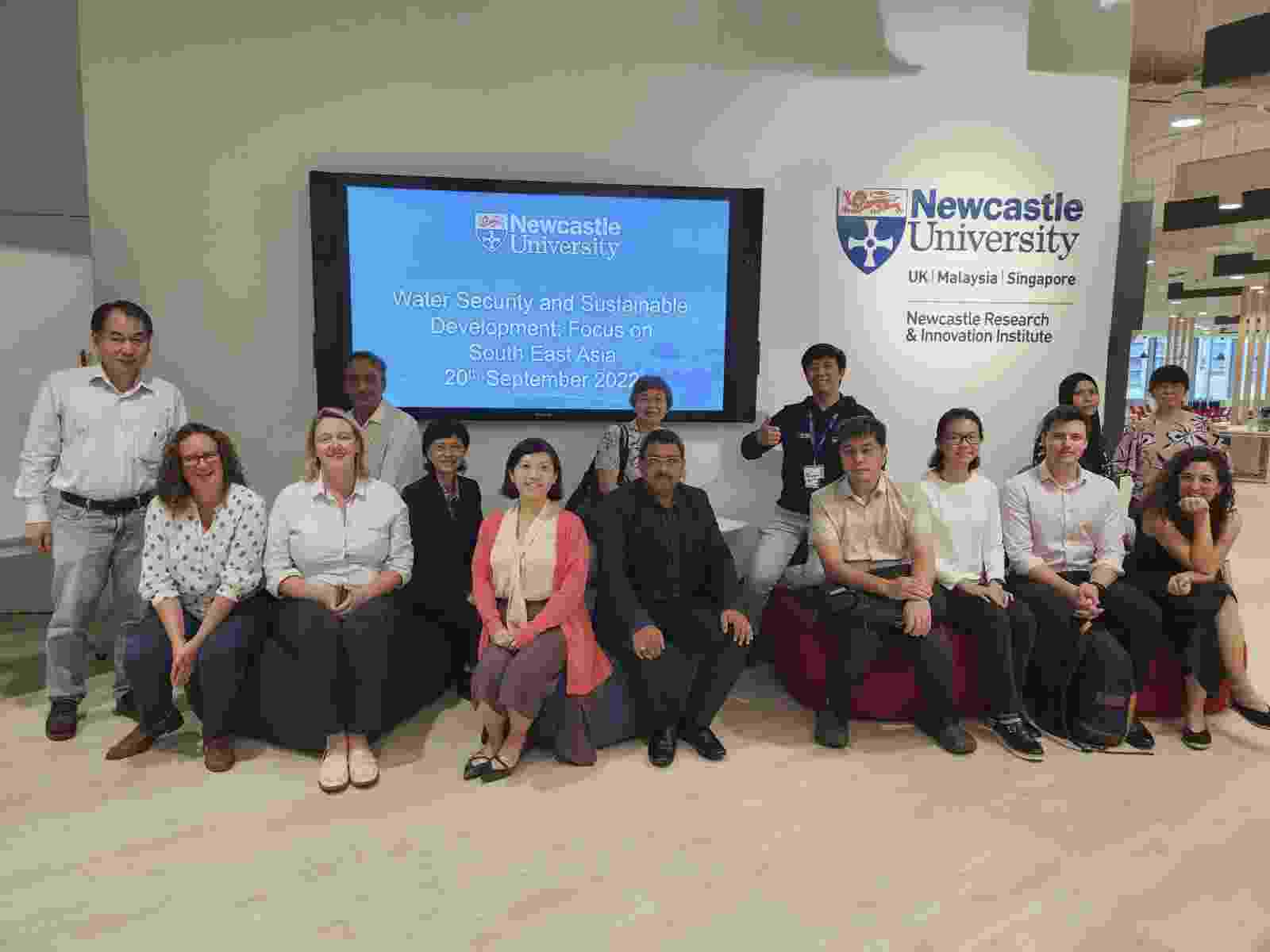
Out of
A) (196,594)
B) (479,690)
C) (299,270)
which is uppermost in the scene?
(299,270)

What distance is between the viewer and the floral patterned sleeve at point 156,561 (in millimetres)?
2820

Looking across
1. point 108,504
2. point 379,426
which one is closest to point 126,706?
point 108,504

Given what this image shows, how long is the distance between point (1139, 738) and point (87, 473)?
13.4ft

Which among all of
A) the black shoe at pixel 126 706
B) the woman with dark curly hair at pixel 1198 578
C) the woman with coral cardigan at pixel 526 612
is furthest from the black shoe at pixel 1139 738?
the black shoe at pixel 126 706

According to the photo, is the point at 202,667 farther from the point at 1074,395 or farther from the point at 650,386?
the point at 1074,395

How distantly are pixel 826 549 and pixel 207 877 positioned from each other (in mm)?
2320

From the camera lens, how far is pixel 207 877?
83.5 inches

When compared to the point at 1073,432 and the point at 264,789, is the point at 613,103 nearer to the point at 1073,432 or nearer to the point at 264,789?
the point at 1073,432

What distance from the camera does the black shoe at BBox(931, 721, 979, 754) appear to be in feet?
9.59

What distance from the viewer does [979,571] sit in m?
3.25

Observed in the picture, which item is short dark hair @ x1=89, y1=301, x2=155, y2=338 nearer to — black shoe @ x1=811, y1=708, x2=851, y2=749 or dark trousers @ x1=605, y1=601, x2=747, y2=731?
dark trousers @ x1=605, y1=601, x2=747, y2=731

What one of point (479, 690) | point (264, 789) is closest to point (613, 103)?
point (479, 690)

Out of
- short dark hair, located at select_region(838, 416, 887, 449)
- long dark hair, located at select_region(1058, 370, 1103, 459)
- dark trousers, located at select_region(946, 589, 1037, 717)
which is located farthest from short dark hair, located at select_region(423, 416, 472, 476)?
long dark hair, located at select_region(1058, 370, 1103, 459)

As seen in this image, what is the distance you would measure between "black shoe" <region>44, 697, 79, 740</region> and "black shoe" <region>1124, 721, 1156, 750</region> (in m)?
3.99
